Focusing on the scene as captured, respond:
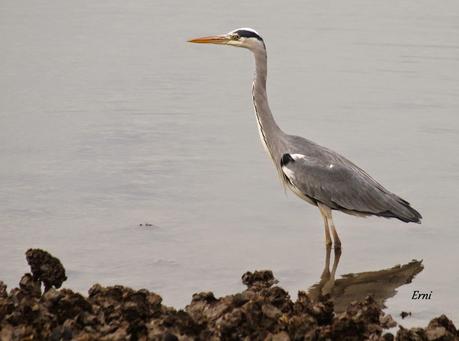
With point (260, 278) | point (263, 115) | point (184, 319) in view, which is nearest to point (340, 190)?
point (263, 115)

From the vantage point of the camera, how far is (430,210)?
9953mm

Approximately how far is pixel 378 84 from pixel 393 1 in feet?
19.3

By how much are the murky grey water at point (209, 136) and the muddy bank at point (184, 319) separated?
1.41 metres

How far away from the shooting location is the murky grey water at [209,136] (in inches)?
340

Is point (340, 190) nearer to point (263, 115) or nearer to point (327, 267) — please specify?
point (327, 267)

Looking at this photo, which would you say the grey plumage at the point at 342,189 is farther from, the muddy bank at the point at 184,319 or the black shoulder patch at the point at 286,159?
the muddy bank at the point at 184,319

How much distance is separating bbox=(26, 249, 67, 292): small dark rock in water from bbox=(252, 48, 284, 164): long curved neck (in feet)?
10.5

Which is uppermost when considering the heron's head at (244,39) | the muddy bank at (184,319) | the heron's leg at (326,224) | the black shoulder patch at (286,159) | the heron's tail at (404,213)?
the heron's head at (244,39)

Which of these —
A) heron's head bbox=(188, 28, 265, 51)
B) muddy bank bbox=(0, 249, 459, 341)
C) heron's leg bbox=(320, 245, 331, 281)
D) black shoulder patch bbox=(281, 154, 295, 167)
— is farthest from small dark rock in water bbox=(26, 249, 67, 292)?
heron's head bbox=(188, 28, 265, 51)

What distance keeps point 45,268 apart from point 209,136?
560 centimetres

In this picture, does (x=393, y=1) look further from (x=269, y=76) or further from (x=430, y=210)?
(x=430, y=210)

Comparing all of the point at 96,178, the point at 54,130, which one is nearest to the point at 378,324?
the point at 96,178

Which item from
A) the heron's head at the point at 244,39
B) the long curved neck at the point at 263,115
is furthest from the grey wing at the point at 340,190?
the heron's head at the point at 244,39

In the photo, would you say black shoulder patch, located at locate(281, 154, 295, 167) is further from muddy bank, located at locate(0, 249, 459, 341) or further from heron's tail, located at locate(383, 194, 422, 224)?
muddy bank, located at locate(0, 249, 459, 341)
